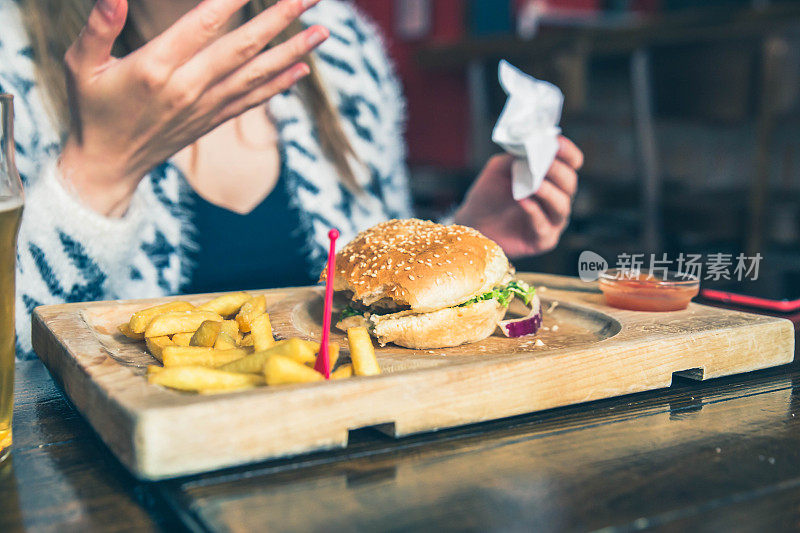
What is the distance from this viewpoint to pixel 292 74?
5.08ft

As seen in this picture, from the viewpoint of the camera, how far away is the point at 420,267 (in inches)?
56.3

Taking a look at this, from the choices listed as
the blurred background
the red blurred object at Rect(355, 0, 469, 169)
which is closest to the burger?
the blurred background

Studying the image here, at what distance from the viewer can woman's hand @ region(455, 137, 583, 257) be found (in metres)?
2.00

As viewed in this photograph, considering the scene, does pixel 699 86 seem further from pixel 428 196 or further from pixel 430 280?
pixel 430 280

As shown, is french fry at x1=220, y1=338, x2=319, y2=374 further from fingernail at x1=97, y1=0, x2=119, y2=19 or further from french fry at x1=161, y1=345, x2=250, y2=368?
fingernail at x1=97, y1=0, x2=119, y2=19

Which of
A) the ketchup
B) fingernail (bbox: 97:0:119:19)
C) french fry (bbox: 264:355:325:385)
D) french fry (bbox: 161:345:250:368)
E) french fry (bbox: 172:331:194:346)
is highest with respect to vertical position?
fingernail (bbox: 97:0:119:19)

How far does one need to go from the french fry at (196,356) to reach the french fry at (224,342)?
1.6 inches

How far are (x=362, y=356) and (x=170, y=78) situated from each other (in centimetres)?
79

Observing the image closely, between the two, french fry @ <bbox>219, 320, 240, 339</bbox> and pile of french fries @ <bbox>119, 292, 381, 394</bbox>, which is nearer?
pile of french fries @ <bbox>119, 292, 381, 394</bbox>

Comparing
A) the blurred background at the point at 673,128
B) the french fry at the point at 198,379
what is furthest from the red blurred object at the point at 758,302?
the blurred background at the point at 673,128

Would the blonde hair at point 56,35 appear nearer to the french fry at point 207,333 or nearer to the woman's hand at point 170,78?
the woman's hand at point 170,78

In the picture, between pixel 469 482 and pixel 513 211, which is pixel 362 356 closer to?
pixel 469 482

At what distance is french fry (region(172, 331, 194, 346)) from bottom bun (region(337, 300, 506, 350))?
36cm

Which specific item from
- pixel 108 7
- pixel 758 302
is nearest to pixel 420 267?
pixel 108 7
